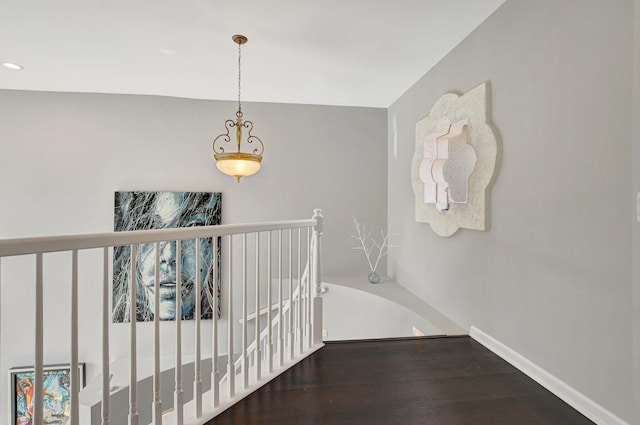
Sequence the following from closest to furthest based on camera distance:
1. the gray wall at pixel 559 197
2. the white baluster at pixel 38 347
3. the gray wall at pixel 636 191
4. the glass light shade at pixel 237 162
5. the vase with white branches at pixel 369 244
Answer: the white baluster at pixel 38 347, the gray wall at pixel 636 191, the gray wall at pixel 559 197, the glass light shade at pixel 237 162, the vase with white branches at pixel 369 244

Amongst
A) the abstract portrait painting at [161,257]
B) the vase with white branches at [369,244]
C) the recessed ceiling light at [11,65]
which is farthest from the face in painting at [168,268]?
the vase with white branches at [369,244]

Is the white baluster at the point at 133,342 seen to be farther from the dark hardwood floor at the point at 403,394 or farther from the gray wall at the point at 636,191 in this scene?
the gray wall at the point at 636,191

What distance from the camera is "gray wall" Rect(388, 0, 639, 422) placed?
1519 mm

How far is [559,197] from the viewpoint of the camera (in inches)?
71.8

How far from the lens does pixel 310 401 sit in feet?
5.92

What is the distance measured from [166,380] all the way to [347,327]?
90.4 inches

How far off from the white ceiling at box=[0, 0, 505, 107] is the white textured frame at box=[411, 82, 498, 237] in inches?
20.7

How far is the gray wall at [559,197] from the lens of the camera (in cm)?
152

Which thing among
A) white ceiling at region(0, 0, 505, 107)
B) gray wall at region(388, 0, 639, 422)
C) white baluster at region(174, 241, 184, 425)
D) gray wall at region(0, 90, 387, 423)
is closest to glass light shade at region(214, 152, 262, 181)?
white ceiling at region(0, 0, 505, 107)

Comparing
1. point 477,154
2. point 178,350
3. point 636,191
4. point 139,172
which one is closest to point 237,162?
point 139,172

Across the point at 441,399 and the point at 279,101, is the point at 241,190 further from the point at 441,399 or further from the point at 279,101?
the point at 441,399

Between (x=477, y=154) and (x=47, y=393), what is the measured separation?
17.6 feet

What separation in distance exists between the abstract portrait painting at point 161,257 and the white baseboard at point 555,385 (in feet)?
10.2

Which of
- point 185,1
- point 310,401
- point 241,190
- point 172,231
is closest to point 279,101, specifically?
point 241,190
